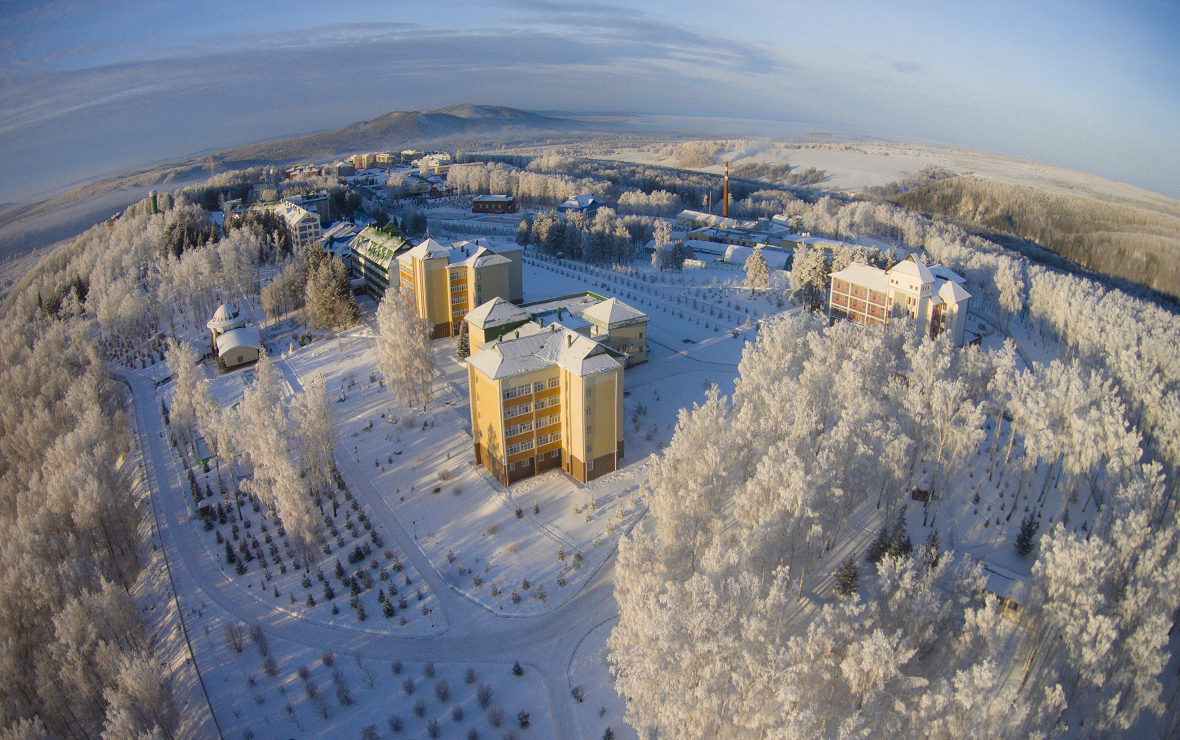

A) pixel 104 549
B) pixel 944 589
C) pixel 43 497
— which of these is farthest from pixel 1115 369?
pixel 43 497

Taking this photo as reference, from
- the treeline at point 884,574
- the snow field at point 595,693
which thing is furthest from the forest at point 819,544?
the snow field at point 595,693

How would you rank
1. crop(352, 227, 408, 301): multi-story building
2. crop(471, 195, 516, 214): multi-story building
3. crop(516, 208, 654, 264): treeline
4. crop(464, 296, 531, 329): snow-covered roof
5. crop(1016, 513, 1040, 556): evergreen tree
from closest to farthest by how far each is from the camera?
crop(1016, 513, 1040, 556): evergreen tree → crop(464, 296, 531, 329): snow-covered roof → crop(352, 227, 408, 301): multi-story building → crop(516, 208, 654, 264): treeline → crop(471, 195, 516, 214): multi-story building

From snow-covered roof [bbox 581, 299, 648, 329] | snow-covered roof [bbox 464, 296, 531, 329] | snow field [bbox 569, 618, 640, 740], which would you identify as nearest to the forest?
snow field [bbox 569, 618, 640, 740]

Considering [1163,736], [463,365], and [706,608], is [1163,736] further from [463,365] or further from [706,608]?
[463,365]

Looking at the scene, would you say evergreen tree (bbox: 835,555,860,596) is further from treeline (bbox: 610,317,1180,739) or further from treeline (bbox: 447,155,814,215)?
treeline (bbox: 447,155,814,215)

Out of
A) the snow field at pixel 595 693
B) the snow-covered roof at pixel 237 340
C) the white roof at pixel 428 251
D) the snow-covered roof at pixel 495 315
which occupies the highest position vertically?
the white roof at pixel 428 251

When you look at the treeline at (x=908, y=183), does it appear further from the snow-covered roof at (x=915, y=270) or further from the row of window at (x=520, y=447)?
the row of window at (x=520, y=447)
